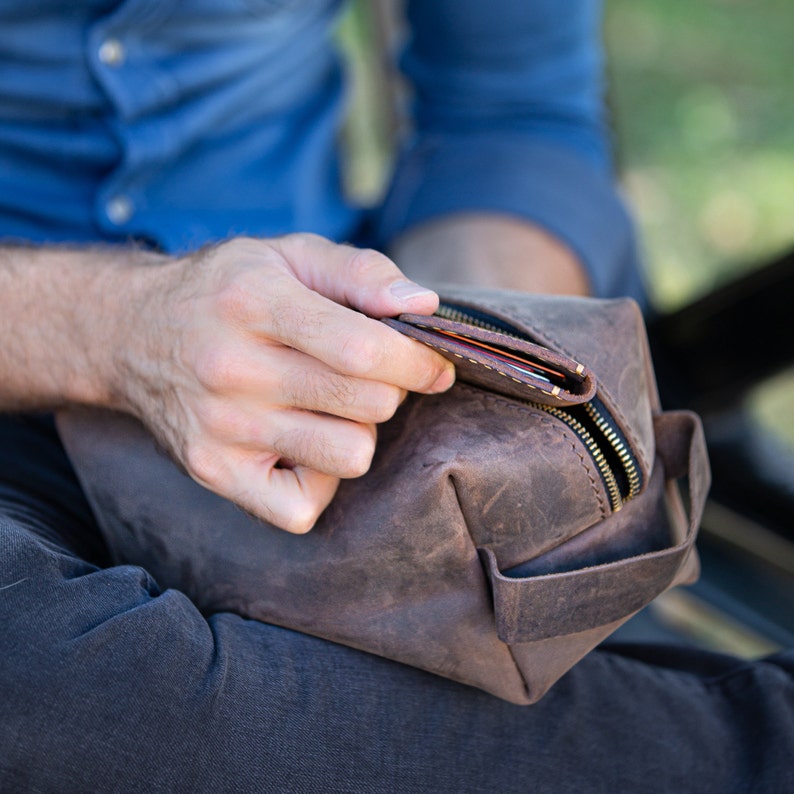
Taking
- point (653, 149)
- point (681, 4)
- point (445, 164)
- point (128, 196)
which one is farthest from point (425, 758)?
point (681, 4)

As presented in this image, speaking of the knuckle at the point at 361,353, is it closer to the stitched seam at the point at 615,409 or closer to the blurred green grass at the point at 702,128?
the stitched seam at the point at 615,409

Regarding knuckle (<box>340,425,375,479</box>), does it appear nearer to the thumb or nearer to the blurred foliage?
the thumb

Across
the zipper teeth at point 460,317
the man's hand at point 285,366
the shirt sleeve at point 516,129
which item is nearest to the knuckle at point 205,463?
the man's hand at point 285,366

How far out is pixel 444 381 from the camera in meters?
0.66

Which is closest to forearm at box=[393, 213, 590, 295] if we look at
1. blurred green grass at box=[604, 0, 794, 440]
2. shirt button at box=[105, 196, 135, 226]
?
shirt button at box=[105, 196, 135, 226]

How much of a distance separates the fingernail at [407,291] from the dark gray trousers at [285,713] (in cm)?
30

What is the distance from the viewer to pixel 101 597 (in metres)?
0.65

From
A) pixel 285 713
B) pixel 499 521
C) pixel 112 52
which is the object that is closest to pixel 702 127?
pixel 112 52

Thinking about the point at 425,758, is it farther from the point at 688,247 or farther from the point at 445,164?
the point at 688,247

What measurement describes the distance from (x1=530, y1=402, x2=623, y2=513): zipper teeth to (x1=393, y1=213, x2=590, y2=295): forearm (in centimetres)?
52

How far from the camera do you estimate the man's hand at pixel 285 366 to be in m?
0.63

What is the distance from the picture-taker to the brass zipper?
65cm

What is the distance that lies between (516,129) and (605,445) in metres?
0.89

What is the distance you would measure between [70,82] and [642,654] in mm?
992
